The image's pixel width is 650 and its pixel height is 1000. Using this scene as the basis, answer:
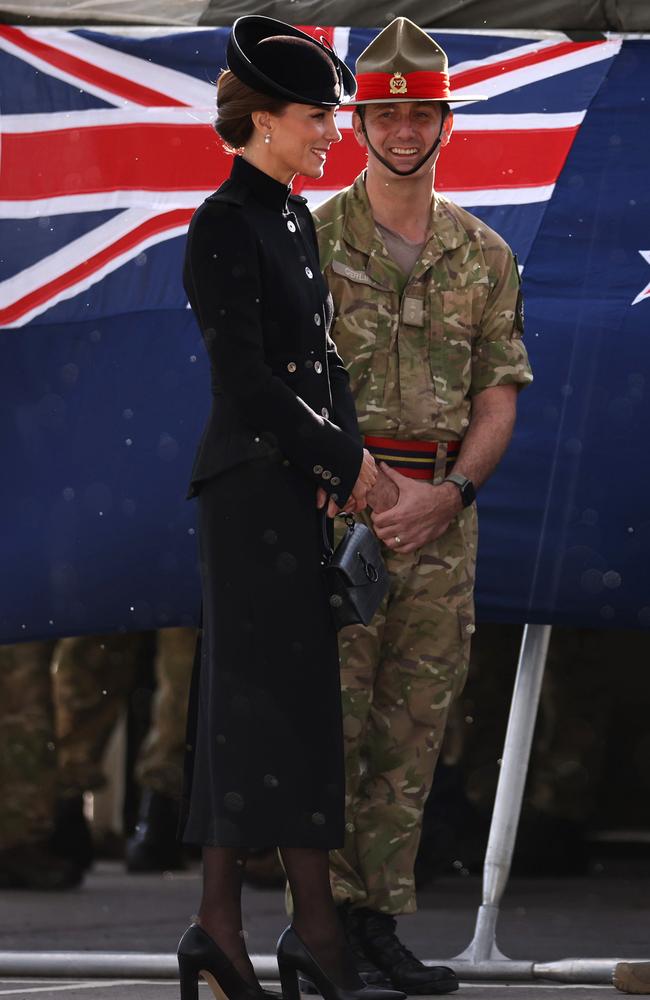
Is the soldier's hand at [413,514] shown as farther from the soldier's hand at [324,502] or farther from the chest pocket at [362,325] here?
the soldier's hand at [324,502]

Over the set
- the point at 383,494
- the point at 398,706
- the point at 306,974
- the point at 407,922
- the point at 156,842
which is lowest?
the point at 156,842

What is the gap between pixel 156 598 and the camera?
414cm

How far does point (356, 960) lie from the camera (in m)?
3.43

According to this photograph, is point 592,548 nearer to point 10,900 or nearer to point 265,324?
point 265,324

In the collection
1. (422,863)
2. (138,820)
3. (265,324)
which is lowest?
(138,820)

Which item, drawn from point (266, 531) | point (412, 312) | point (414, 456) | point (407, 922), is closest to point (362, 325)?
point (412, 312)

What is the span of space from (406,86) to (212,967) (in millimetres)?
1651

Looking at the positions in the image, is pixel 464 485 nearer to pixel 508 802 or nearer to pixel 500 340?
pixel 500 340

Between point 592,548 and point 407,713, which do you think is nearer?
point 407,713

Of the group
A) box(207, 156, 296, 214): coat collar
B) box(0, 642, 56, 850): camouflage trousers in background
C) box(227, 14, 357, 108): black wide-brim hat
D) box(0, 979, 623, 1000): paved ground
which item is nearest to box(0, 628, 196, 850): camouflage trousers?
box(0, 642, 56, 850): camouflage trousers in background

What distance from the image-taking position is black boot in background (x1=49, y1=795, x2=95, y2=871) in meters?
5.66

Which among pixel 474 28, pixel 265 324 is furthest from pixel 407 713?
pixel 474 28

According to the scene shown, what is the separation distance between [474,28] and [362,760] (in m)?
1.69

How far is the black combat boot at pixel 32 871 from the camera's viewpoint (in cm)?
534
